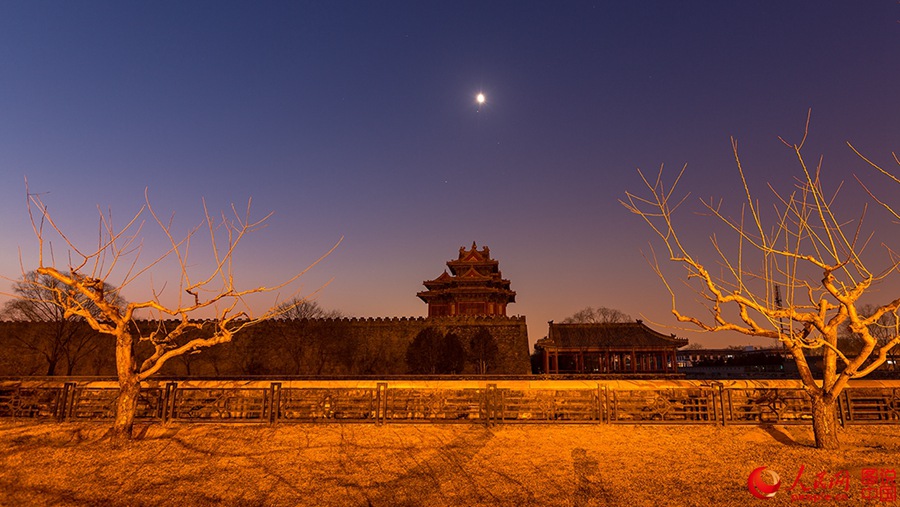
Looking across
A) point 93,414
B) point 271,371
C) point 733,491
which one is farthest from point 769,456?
point 271,371

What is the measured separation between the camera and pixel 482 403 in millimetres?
9148

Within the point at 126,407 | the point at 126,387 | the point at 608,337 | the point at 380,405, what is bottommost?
the point at 380,405

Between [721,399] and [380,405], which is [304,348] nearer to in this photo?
[380,405]

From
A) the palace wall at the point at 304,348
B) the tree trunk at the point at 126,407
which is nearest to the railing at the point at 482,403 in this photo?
the tree trunk at the point at 126,407

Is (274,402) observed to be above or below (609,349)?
below

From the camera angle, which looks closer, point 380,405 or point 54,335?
point 380,405

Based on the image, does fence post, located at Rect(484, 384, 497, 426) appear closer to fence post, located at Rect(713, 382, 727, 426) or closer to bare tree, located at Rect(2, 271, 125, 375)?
fence post, located at Rect(713, 382, 727, 426)

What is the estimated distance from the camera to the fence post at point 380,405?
9070 millimetres

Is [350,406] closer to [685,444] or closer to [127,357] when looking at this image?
[127,357]

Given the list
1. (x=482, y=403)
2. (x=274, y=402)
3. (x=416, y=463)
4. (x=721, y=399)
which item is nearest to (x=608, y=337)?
(x=721, y=399)

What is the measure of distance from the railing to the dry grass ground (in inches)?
14.8
